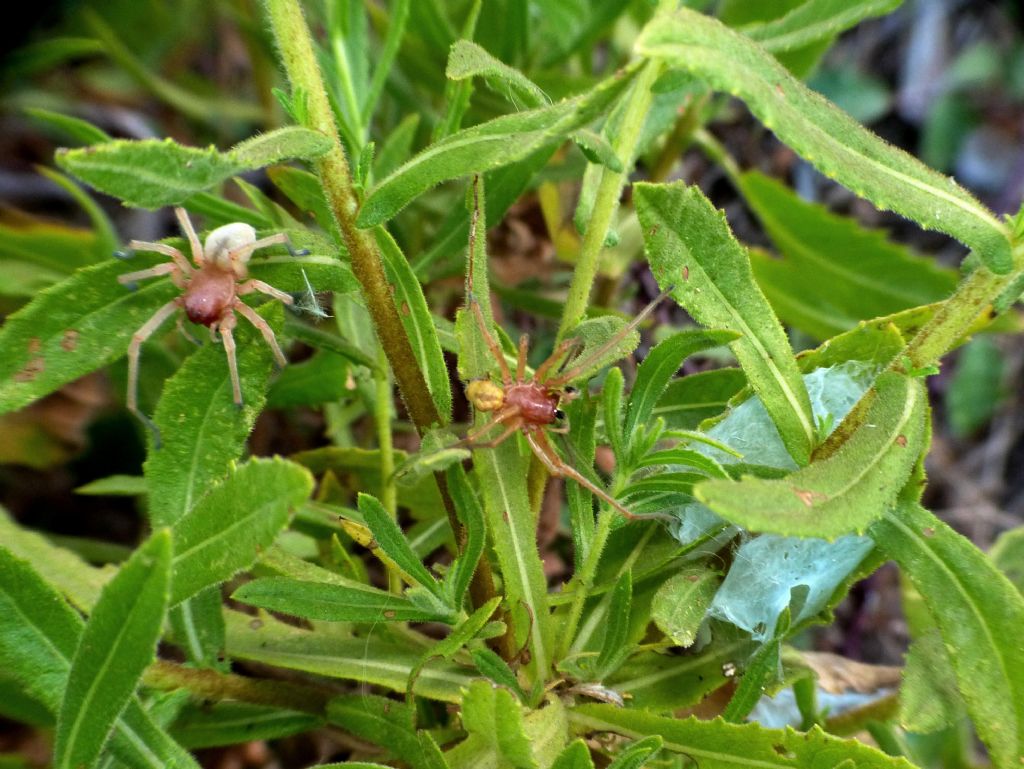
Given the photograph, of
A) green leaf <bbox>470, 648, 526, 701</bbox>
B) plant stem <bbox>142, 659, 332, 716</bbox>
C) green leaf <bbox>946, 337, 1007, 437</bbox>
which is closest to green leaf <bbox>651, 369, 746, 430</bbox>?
green leaf <bbox>470, 648, 526, 701</bbox>

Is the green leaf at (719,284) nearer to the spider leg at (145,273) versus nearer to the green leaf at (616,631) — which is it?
the green leaf at (616,631)

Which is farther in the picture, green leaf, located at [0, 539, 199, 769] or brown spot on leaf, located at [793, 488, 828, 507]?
A: green leaf, located at [0, 539, 199, 769]

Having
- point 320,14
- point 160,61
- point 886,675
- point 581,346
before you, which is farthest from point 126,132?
point 886,675

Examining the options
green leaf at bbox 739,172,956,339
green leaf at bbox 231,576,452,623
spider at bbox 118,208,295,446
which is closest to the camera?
green leaf at bbox 231,576,452,623

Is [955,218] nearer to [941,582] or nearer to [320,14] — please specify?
[941,582]

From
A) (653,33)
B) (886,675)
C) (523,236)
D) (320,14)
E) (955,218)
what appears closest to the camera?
(653,33)

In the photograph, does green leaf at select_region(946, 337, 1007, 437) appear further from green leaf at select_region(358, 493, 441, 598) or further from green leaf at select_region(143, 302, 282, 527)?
green leaf at select_region(143, 302, 282, 527)
